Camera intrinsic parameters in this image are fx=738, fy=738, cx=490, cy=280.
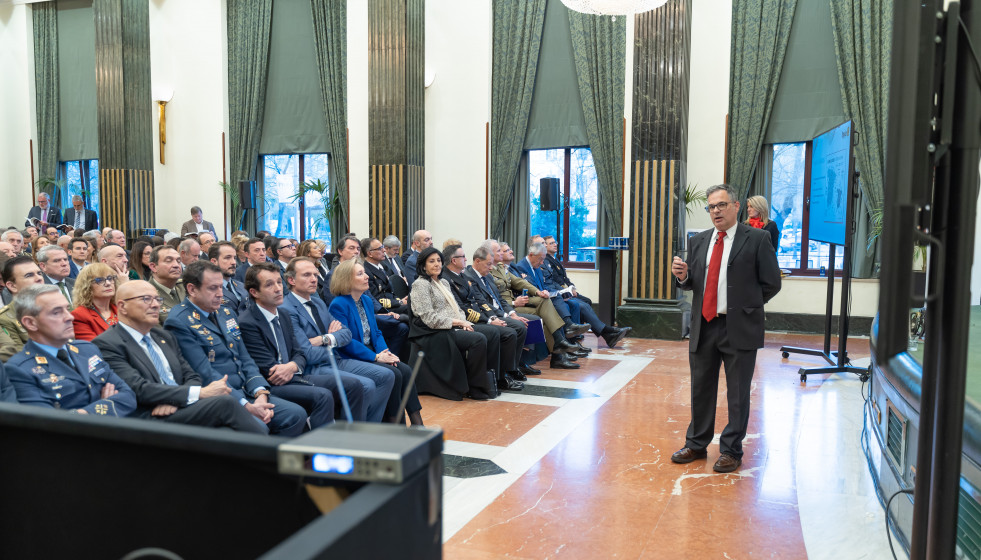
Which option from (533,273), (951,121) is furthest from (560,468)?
(533,273)

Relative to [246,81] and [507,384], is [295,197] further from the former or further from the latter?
[507,384]

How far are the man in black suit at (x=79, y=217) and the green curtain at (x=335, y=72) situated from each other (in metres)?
4.09

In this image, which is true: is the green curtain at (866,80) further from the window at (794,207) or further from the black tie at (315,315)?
the black tie at (315,315)

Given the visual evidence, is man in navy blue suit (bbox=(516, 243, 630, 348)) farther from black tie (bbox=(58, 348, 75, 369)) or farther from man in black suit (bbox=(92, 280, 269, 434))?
black tie (bbox=(58, 348, 75, 369))

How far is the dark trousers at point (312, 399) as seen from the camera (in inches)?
150

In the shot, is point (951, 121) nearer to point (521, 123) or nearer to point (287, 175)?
point (521, 123)

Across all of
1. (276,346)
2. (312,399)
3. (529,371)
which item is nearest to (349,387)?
(312,399)

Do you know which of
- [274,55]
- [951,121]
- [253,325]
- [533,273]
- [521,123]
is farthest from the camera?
[274,55]

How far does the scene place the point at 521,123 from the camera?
9.62 meters

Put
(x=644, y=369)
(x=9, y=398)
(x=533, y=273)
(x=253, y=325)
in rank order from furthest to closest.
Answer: (x=533, y=273), (x=644, y=369), (x=253, y=325), (x=9, y=398)

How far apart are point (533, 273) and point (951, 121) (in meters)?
6.07

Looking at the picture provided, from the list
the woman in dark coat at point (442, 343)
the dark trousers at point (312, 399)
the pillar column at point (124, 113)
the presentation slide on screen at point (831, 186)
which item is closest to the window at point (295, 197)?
the pillar column at point (124, 113)

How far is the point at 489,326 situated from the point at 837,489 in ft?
9.30

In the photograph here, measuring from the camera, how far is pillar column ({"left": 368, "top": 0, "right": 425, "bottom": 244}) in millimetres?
9383
